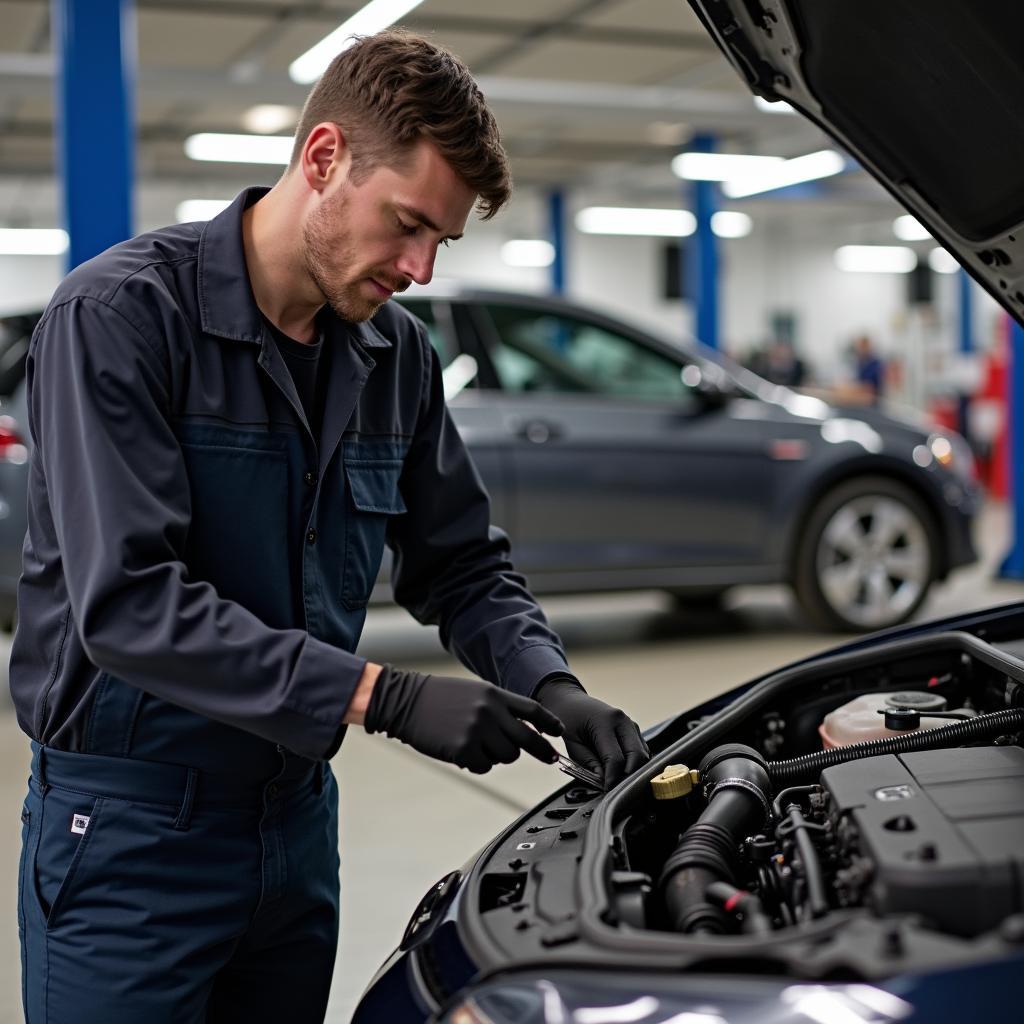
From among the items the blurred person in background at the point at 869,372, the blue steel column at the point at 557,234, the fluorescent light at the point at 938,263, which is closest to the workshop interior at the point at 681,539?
the blue steel column at the point at 557,234

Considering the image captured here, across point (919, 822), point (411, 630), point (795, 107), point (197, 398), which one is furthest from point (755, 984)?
point (411, 630)

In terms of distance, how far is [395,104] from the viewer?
5.13 ft

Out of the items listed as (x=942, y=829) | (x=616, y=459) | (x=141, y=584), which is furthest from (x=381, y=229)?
(x=616, y=459)

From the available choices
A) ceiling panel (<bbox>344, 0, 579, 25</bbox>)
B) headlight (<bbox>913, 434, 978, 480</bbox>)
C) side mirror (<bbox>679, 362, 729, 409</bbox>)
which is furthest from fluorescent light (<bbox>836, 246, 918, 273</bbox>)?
side mirror (<bbox>679, 362, 729, 409</bbox>)

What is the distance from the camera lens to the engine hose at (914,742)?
1.78 m

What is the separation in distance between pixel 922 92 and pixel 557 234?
1636cm

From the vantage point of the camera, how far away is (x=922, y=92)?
5.69ft

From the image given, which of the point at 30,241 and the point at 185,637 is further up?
the point at 30,241

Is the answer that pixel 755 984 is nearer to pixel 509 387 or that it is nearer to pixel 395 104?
pixel 395 104

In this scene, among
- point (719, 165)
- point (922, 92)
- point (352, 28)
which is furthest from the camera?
point (719, 165)

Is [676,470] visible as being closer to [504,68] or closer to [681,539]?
[681,539]

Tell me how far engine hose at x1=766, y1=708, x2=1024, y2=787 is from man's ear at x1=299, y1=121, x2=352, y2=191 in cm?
99

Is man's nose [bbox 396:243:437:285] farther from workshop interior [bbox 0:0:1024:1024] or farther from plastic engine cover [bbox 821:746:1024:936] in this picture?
plastic engine cover [bbox 821:746:1024:936]

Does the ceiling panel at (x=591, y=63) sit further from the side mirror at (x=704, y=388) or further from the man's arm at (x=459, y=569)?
the man's arm at (x=459, y=569)
